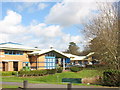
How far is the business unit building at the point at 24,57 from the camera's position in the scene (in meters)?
34.2

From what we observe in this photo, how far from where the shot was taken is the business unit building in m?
34.2

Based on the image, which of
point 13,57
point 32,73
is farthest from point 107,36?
point 13,57

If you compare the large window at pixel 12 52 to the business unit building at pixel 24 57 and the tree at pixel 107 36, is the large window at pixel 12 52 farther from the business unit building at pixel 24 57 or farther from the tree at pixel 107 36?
the tree at pixel 107 36

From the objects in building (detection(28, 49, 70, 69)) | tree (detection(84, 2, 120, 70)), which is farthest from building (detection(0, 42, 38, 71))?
tree (detection(84, 2, 120, 70))

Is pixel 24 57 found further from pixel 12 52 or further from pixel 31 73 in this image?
pixel 31 73

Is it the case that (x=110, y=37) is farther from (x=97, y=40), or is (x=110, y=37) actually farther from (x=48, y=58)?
(x=48, y=58)

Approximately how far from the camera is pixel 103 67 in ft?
69.9

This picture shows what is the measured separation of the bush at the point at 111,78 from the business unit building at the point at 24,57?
20.6 meters

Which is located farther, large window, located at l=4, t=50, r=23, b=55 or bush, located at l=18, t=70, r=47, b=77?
large window, located at l=4, t=50, r=23, b=55

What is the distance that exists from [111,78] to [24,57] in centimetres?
2326

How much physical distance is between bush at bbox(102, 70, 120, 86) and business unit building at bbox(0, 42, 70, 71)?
20589mm

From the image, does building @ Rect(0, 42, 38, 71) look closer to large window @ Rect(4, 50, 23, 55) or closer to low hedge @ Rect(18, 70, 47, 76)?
large window @ Rect(4, 50, 23, 55)

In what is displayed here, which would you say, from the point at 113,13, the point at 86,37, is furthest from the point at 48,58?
the point at 113,13

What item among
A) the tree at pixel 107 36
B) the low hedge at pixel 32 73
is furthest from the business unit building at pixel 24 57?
the tree at pixel 107 36
